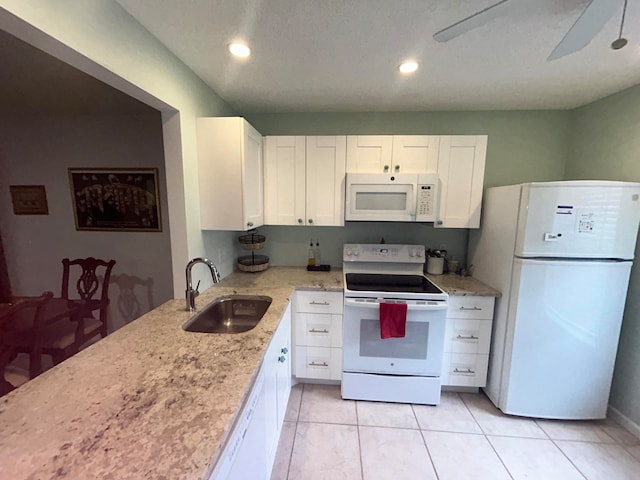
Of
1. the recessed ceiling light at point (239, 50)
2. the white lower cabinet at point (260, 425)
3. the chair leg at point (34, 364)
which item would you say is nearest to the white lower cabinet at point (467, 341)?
the white lower cabinet at point (260, 425)

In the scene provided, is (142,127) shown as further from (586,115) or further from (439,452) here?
(586,115)

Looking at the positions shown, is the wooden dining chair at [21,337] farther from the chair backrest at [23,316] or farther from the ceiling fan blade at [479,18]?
the ceiling fan blade at [479,18]

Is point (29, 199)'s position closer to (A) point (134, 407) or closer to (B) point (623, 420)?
(A) point (134, 407)

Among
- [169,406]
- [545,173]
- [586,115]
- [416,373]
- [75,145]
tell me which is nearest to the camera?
[169,406]

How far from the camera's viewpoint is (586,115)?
227 centimetres

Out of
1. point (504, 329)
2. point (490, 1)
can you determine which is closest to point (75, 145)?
point (490, 1)

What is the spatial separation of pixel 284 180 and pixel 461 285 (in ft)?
5.82

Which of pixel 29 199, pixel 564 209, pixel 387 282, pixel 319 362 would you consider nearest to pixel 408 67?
pixel 564 209

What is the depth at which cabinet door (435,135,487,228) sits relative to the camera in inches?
88.2

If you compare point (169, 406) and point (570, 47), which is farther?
point (570, 47)

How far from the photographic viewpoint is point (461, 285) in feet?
7.33

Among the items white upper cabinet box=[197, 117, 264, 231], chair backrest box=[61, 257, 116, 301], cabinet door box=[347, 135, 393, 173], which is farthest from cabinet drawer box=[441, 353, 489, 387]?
chair backrest box=[61, 257, 116, 301]

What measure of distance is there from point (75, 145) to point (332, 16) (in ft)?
9.58

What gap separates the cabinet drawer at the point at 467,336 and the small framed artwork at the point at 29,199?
161 inches
